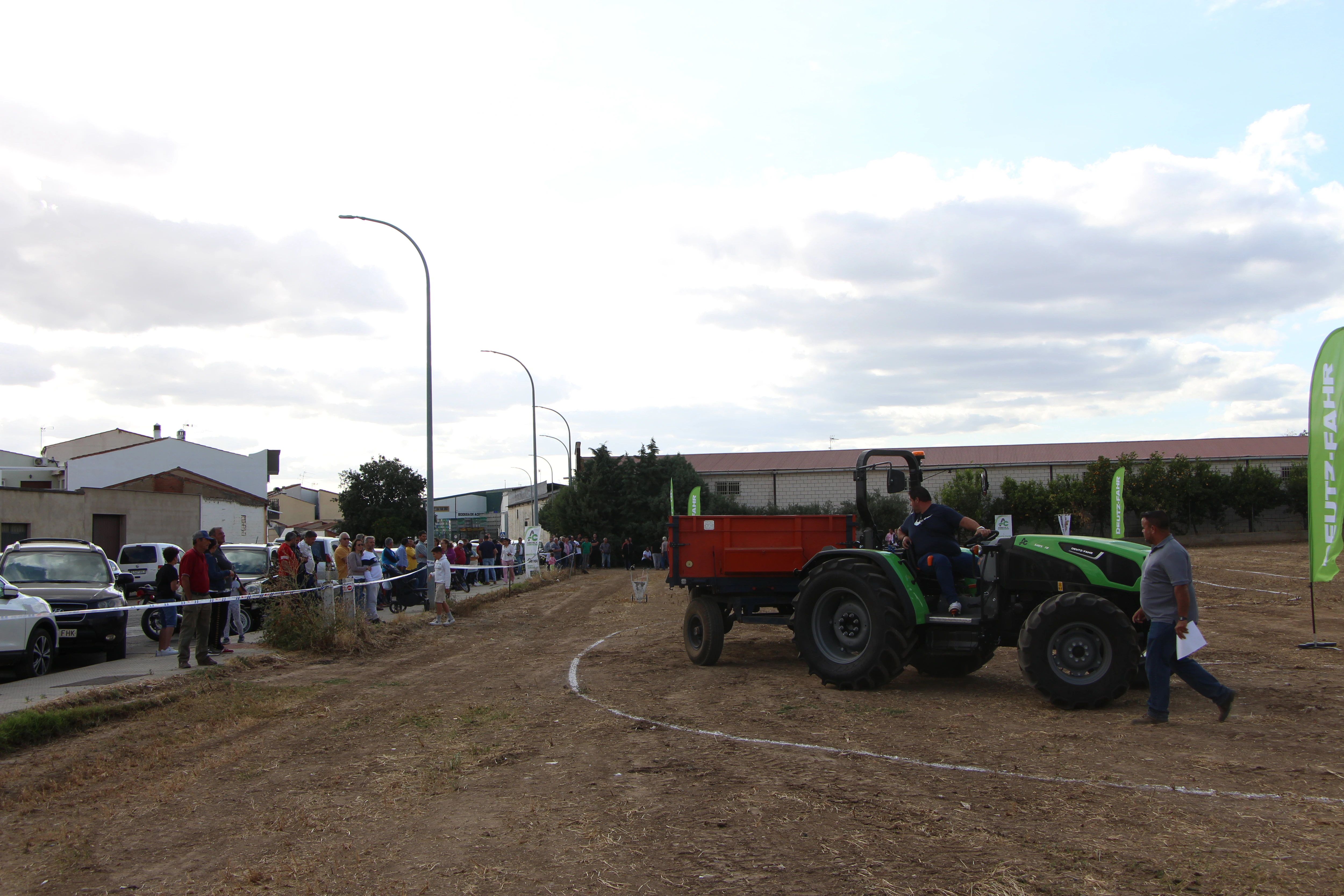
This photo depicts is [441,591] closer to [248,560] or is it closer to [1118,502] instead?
[248,560]

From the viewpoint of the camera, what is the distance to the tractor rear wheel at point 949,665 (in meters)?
9.91

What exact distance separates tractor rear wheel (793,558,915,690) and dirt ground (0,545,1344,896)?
0.86 feet

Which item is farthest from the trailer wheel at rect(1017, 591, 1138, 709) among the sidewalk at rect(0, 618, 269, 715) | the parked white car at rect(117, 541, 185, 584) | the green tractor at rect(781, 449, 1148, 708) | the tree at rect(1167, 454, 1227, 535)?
the tree at rect(1167, 454, 1227, 535)

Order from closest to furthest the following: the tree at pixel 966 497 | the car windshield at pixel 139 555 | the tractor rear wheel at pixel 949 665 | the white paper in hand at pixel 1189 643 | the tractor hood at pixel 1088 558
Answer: the white paper in hand at pixel 1189 643 → the tractor hood at pixel 1088 558 → the tractor rear wheel at pixel 949 665 → the car windshield at pixel 139 555 → the tree at pixel 966 497

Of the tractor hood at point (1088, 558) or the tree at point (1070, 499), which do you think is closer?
the tractor hood at point (1088, 558)

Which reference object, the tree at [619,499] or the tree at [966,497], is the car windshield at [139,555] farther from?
the tree at [966,497]

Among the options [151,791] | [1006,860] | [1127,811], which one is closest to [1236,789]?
[1127,811]

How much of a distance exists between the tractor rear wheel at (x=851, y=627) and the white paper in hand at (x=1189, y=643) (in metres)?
2.39

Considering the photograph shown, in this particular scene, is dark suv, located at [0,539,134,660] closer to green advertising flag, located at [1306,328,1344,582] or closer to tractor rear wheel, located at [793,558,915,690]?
tractor rear wheel, located at [793,558,915,690]

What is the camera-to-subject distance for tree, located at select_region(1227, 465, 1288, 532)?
177 feet

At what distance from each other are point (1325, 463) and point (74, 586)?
16.3 metres

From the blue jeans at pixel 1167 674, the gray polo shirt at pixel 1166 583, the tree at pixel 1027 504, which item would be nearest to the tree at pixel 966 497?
the tree at pixel 1027 504

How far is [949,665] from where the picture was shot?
10.1 metres

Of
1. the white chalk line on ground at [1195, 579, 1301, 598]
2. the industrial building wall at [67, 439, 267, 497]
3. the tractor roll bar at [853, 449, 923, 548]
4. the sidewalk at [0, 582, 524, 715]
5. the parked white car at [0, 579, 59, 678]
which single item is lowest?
the white chalk line on ground at [1195, 579, 1301, 598]
